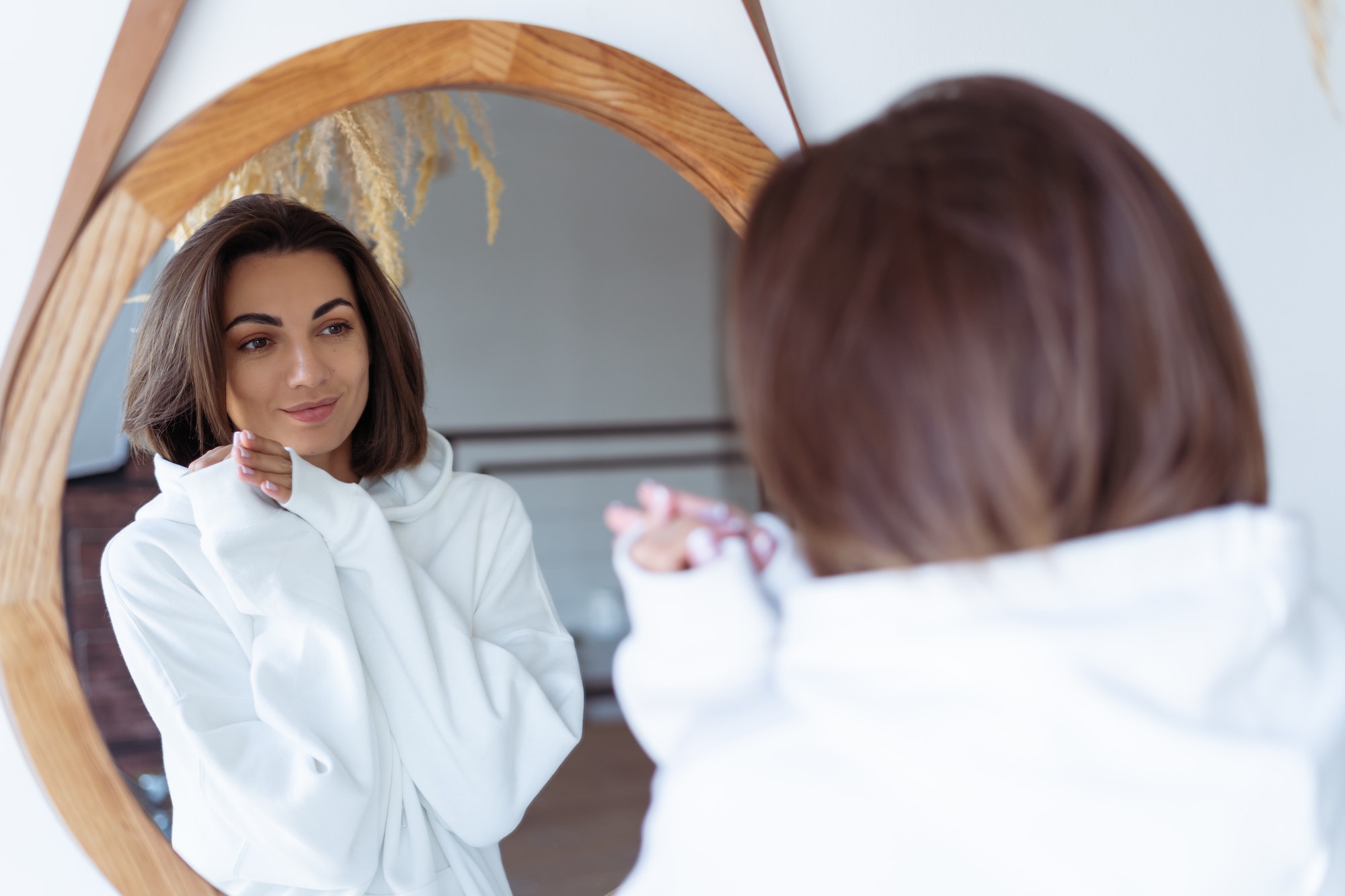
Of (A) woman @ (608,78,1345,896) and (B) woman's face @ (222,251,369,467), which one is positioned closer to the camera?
(A) woman @ (608,78,1345,896)

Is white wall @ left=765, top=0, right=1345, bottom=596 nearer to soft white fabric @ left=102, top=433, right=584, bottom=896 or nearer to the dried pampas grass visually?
the dried pampas grass

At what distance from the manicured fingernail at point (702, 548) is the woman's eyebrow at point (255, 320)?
1.60 ft

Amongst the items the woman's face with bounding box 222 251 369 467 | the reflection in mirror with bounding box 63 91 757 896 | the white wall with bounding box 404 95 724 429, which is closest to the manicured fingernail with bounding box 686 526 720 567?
the woman's face with bounding box 222 251 369 467

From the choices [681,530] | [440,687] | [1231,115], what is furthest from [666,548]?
[1231,115]

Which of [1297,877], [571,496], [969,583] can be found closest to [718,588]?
[969,583]

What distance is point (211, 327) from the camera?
0.79 meters

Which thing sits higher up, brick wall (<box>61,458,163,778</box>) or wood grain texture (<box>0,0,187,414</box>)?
wood grain texture (<box>0,0,187,414</box>)

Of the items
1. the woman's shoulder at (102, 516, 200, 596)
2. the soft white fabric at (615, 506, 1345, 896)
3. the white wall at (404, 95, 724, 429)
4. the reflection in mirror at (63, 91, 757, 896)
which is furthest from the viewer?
the white wall at (404, 95, 724, 429)

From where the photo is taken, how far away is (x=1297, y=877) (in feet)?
1.30

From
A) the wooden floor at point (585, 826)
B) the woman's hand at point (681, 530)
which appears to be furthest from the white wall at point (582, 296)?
the woman's hand at point (681, 530)

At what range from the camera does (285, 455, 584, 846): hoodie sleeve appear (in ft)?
2.60

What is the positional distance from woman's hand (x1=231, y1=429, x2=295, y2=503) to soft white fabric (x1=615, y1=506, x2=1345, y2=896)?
0.47 meters

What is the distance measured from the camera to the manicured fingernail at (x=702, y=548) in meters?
0.48

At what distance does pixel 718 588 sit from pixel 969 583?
115 mm
